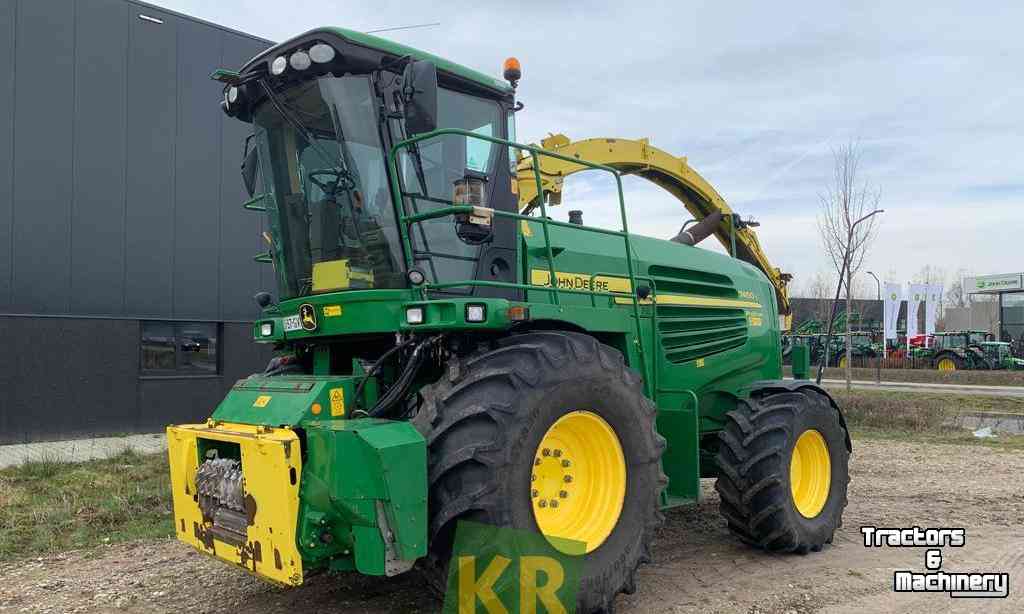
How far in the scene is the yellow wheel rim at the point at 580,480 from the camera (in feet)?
14.3

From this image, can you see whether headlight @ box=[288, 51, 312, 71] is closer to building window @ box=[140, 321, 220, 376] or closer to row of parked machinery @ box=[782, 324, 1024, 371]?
building window @ box=[140, 321, 220, 376]

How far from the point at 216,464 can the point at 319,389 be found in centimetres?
69

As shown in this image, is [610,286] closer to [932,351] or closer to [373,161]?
[373,161]

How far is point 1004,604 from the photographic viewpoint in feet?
16.1

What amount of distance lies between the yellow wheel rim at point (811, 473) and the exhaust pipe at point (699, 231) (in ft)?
7.24

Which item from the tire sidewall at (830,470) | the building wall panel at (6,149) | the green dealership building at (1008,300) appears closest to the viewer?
the tire sidewall at (830,470)

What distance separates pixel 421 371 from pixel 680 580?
2.30 meters

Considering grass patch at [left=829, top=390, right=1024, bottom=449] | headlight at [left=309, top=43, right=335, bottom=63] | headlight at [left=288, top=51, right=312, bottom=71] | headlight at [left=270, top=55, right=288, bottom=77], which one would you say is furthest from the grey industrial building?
grass patch at [left=829, top=390, right=1024, bottom=449]

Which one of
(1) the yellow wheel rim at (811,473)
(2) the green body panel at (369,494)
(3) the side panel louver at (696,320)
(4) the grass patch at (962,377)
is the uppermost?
(3) the side panel louver at (696,320)

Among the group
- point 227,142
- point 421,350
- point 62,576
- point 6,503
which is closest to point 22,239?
point 227,142

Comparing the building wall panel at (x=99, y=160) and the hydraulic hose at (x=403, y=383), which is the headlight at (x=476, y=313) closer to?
the hydraulic hose at (x=403, y=383)

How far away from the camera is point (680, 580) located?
17.7 ft

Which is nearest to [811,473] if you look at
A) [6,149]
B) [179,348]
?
[179,348]

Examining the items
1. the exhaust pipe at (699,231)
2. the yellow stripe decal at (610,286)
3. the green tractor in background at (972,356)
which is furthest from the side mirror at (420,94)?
the green tractor in background at (972,356)
